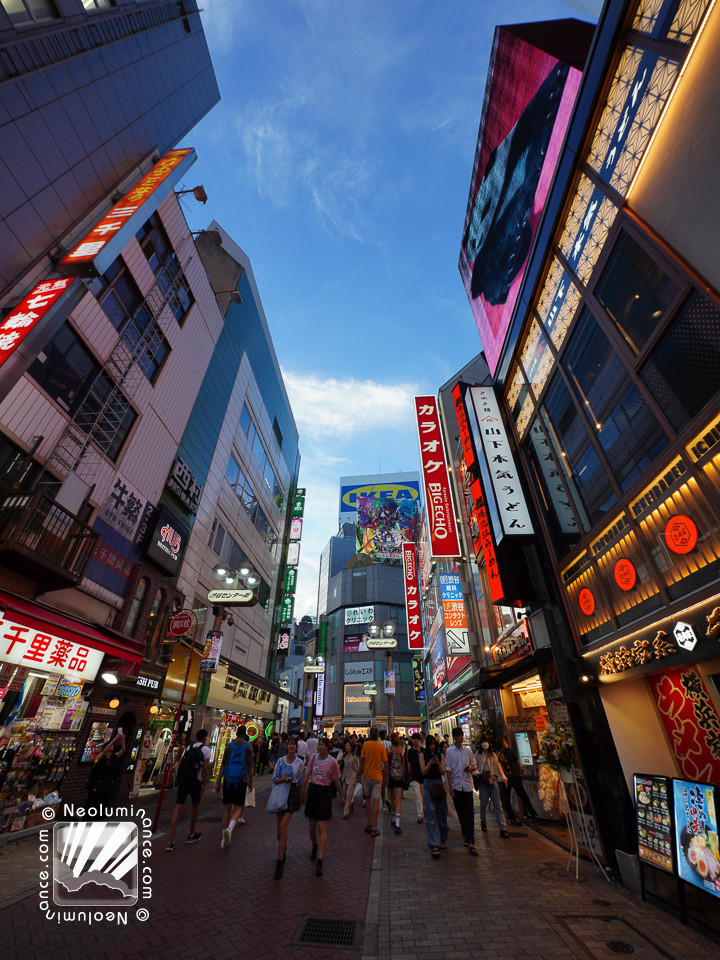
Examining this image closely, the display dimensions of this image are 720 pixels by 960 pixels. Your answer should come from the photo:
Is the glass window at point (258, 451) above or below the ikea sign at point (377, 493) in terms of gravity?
below

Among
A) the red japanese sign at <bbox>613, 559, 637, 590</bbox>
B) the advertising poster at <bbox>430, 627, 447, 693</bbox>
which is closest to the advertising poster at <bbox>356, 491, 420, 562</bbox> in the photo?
the advertising poster at <bbox>430, 627, 447, 693</bbox>

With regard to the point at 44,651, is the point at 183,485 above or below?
above

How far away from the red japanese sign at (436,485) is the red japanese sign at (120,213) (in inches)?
541

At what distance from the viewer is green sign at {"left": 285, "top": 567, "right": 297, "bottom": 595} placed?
127ft

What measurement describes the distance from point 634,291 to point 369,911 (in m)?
9.59

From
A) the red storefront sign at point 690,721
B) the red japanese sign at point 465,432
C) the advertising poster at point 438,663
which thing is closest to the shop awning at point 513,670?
the red storefront sign at point 690,721

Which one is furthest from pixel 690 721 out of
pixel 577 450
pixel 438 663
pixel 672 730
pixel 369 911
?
pixel 438 663

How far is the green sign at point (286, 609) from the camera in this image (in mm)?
36875

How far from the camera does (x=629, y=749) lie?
7.28m

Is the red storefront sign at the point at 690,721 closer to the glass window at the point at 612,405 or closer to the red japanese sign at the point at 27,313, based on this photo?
the glass window at the point at 612,405

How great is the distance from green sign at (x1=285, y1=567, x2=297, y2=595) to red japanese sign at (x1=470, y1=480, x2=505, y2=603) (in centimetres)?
2917

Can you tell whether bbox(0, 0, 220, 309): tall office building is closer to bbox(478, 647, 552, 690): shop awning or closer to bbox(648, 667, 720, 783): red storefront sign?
bbox(478, 647, 552, 690): shop awning

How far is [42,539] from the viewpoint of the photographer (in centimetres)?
916

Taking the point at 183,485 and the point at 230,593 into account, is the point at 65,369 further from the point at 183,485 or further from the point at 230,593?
the point at 230,593
